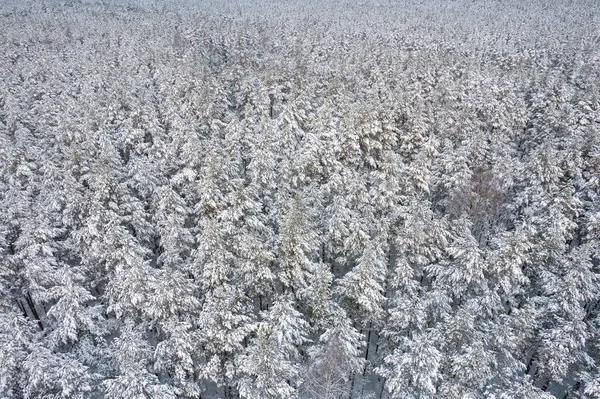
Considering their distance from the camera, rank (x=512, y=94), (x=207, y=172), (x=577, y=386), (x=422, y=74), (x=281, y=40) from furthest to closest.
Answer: (x=281, y=40) → (x=422, y=74) → (x=512, y=94) → (x=207, y=172) → (x=577, y=386)

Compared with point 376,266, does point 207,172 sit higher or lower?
higher

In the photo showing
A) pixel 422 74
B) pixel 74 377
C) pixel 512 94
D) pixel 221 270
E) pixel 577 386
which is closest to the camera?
pixel 74 377

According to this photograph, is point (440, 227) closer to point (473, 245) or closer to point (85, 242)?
point (473, 245)

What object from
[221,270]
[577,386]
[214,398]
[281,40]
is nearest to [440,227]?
[577,386]

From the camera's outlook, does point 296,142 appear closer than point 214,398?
No

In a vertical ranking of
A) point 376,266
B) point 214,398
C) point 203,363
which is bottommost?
point 214,398

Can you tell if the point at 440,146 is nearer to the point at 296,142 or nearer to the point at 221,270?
the point at 296,142

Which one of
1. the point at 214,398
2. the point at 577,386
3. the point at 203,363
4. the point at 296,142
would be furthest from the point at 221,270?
the point at 577,386
